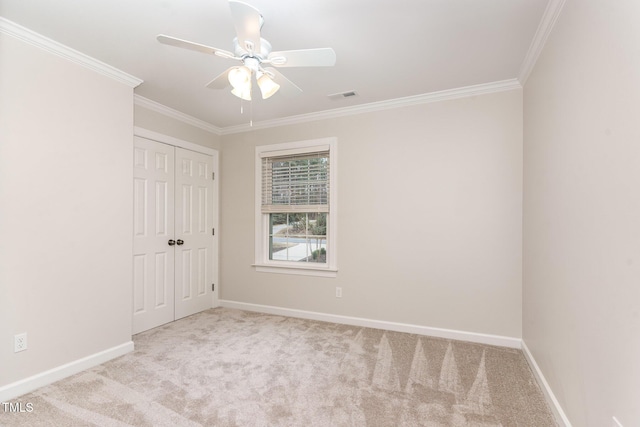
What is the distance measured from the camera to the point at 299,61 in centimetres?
183

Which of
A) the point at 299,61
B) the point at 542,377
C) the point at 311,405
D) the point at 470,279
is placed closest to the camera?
the point at 299,61

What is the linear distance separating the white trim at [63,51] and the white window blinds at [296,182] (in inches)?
69.4

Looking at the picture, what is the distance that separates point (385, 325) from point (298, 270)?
1.23 meters

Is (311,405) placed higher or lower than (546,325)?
lower

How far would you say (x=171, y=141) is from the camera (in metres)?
3.70

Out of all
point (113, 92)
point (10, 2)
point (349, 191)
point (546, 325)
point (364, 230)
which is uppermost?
point (10, 2)

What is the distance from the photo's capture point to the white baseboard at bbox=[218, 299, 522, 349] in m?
3.00

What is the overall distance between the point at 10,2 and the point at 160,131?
67.8 inches

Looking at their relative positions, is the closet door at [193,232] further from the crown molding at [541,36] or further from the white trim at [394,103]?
the crown molding at [541,36]

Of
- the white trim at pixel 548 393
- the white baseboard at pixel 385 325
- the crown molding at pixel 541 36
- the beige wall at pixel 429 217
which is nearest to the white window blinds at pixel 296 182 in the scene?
the beige wall at pixel 429 217

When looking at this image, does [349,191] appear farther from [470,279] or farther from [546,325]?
[546,325]

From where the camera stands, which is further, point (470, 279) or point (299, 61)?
point (470, 279)

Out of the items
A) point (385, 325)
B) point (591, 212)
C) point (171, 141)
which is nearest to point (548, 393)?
point (591, 212)

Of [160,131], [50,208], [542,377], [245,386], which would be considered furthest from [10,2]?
[542,377]
